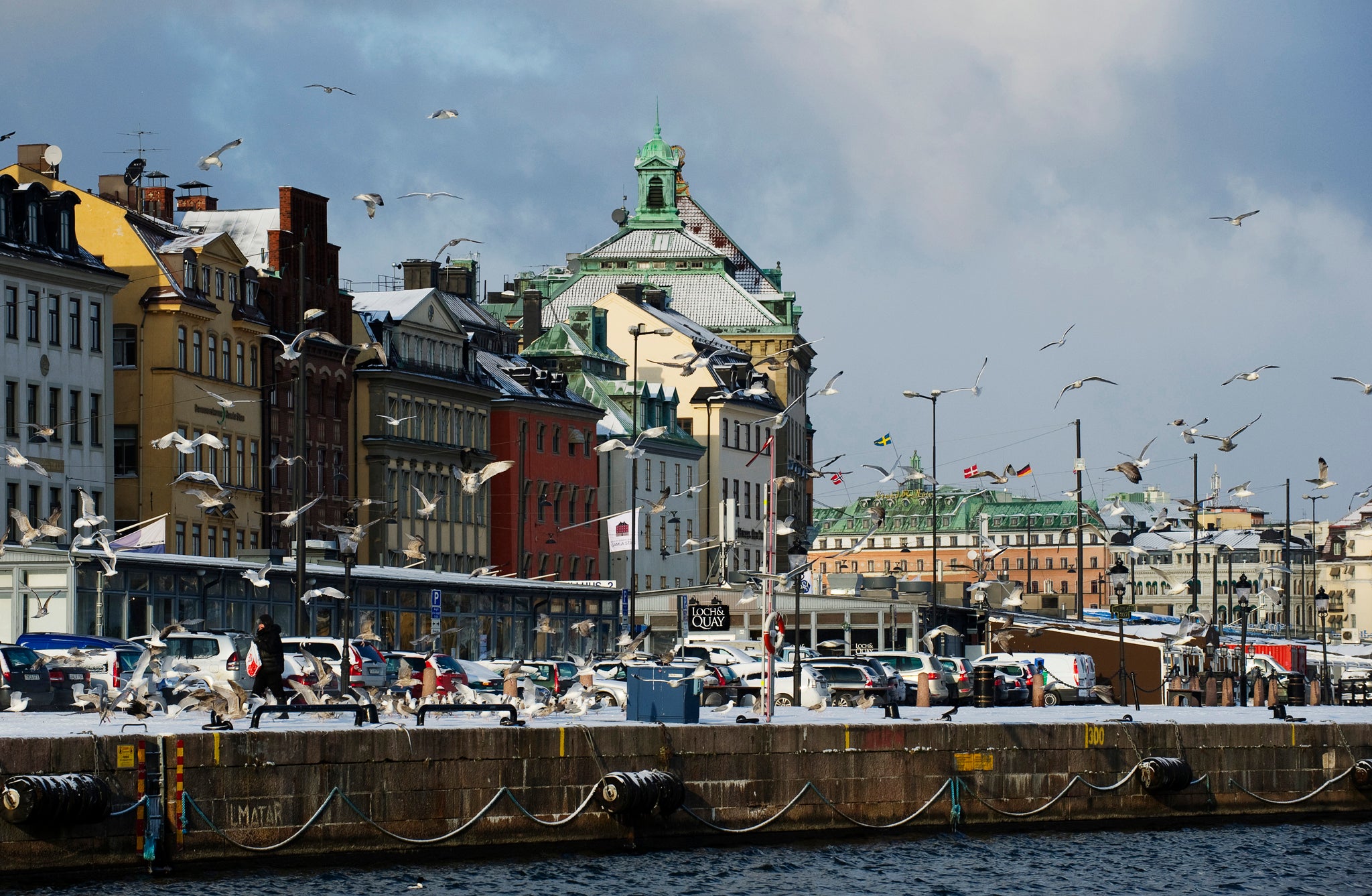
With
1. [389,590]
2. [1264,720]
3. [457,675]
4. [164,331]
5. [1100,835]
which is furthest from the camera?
[164,331]

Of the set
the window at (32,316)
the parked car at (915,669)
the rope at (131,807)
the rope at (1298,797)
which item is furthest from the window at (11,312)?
the rope at (131,807)

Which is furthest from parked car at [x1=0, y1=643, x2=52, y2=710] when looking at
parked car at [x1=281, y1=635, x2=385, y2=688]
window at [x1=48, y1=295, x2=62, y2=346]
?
window at [x1=48, y1=295, x2=62, y2=346]

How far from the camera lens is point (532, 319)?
13738 cm

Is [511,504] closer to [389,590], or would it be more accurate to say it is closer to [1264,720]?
[389,590]

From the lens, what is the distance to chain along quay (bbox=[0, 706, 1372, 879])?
32875 mm

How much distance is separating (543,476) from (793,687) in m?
65.1

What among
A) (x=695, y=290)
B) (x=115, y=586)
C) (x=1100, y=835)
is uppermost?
(x=695, y=290)

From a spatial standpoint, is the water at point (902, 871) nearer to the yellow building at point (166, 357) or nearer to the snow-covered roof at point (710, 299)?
the yellow building at point (166, 357)

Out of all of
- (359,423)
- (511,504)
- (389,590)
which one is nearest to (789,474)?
(511,504)

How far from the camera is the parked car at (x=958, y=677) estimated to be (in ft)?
218

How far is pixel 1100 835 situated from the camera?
43.3 m

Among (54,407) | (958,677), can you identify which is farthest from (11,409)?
(958,677)

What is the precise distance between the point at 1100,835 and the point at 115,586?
117 feet

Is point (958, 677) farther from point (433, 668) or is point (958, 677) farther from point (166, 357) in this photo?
point (166, 357)
